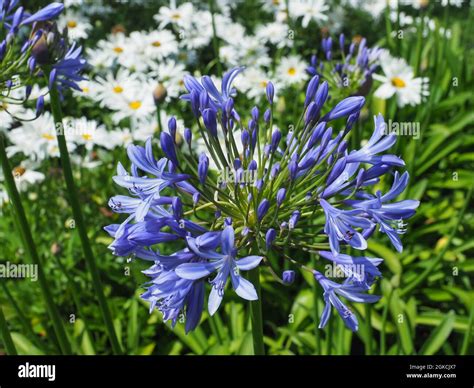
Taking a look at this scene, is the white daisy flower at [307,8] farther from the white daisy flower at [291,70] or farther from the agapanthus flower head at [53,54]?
the agapanthus flower head at [53,54]

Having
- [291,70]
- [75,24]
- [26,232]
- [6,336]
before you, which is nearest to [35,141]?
[26,232]

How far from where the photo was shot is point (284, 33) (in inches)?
242

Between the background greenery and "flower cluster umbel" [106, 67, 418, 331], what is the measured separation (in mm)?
1353

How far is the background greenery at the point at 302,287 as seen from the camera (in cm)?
381

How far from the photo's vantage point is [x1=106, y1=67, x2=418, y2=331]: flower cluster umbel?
1872 mm

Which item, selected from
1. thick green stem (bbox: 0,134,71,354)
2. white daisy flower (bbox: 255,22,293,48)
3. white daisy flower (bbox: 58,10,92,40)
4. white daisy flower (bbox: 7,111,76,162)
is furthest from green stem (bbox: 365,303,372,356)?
white daisy flower (bbox: 58,10,92,40)

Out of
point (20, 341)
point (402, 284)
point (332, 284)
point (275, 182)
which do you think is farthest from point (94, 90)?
point (332, 284)

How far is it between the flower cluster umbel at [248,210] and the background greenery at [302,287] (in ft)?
4.44

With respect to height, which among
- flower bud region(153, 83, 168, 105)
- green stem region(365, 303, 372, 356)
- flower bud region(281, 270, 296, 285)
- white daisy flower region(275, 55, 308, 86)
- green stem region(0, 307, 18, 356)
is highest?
white daisy flower region(275, 55, 308, 86)

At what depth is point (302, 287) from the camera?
439 centimetres

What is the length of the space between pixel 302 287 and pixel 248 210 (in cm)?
245

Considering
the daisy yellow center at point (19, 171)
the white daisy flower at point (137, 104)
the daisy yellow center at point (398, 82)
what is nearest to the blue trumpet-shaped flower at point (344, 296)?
the white daisy flower at point (137, 104)

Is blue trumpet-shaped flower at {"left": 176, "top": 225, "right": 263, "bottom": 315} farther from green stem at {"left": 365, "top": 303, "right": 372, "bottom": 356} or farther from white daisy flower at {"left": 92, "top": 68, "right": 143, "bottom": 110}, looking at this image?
white daisy flower at {"left": 92, "top": 68, "right": 143, "bottom": 110}
